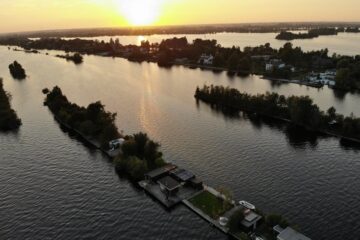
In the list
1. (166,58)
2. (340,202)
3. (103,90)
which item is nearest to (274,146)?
(340,202)

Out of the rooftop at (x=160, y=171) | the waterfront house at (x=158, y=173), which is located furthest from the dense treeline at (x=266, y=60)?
the waterfront house at (x=158, y=173)

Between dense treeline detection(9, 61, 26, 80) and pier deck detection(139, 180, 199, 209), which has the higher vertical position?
dense treeline detection(9, 61, 26, 80)

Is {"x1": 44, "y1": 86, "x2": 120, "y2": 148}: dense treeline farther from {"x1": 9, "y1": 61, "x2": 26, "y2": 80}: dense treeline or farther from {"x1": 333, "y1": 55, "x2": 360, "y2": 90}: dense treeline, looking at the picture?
{"x1": 333, "y1": 55, "x2": 360, "y2": 90}: dense treeline

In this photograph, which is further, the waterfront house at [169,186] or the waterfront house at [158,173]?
the waterfront house at [158,173]

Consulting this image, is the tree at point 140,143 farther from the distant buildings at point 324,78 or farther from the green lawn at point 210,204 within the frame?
the distant buildings at point 324,78

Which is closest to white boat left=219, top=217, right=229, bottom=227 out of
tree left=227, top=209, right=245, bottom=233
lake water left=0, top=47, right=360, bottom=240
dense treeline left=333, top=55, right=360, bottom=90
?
tree left=227, top=209, right=245, bottom=233
